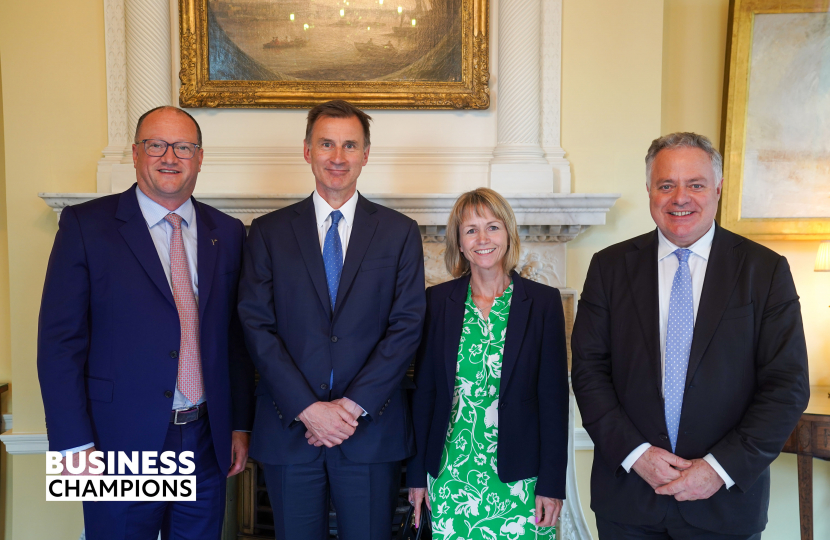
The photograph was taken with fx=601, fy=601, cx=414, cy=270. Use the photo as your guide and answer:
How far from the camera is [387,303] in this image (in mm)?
1963

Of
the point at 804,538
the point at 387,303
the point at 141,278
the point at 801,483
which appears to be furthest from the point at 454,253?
the point at 804,538

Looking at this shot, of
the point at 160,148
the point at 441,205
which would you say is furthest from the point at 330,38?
the point at 160,148

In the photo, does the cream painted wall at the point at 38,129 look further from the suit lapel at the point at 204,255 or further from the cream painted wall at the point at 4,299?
the suit lapel at the point at 204,255

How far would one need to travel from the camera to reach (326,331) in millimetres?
1889

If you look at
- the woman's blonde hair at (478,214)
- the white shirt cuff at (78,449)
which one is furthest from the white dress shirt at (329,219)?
the white shirt cuff at (78,449)

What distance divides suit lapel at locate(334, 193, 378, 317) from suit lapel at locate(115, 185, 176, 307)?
0.52 metres

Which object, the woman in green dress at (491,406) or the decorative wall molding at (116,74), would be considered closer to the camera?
the woman in green dress at (491,406)

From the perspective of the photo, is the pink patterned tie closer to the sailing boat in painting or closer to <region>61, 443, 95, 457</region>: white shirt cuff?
<region>61, 443, 95, 457</region>: white shirt cuff

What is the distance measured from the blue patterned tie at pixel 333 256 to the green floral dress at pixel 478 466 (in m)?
0.44

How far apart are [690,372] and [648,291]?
249mm

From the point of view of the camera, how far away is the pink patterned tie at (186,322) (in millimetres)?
1903

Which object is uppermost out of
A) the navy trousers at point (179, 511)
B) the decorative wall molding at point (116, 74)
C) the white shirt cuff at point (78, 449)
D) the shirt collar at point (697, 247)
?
the decorative wall molding at point (116, 74)

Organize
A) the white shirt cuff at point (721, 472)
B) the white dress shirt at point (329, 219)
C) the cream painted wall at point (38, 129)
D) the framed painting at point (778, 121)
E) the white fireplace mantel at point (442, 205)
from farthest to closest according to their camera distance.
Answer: the framed painting at point (778, 121) < the cream painted wall at point (38, 129) < the white fireplace mantel at point (442, 205) < the white dress shirt at point (329, 219) < the white shirt cuff at point (721, 472)

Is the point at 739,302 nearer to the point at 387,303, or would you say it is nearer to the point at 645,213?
the point at 387,303
